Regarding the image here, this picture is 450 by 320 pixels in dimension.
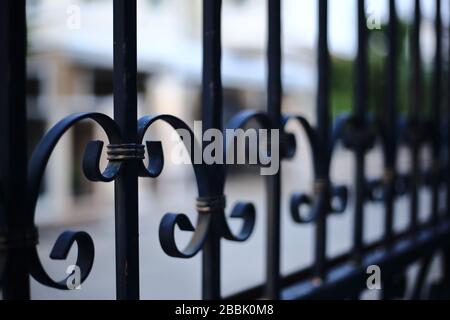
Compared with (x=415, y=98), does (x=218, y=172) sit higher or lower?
lower

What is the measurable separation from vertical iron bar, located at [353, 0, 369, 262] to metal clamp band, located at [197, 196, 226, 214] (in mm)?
596

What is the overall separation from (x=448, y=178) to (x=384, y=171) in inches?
25.7

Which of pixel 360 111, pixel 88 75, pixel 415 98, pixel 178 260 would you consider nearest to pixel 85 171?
pixel 360 111

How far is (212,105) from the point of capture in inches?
36.1

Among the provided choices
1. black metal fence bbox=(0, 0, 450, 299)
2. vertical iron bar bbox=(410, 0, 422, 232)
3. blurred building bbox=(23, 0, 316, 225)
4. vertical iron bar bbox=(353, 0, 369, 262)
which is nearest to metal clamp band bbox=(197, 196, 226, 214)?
black metal fence bbox=(0, 0, 450, 299)

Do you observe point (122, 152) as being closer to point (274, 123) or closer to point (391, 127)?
point (274, 123)

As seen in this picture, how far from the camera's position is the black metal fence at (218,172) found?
64cm

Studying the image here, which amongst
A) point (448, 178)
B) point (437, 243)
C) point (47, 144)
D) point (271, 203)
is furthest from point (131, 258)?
point (448, 178)

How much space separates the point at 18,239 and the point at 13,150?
11 cm

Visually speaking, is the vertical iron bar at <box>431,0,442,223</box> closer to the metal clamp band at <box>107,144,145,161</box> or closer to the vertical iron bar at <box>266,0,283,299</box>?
the vertical iron bar at <box>266,0,283,299</box>

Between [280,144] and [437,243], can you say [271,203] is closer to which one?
[280,144]

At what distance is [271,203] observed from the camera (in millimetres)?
1080

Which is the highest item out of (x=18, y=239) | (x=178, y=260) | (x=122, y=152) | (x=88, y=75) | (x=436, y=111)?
(x=88, y=75)

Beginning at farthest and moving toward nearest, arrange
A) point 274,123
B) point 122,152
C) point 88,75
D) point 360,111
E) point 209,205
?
point 88,75 → point 360,111 → point 274,123 → point 209,205 → point 122,152
